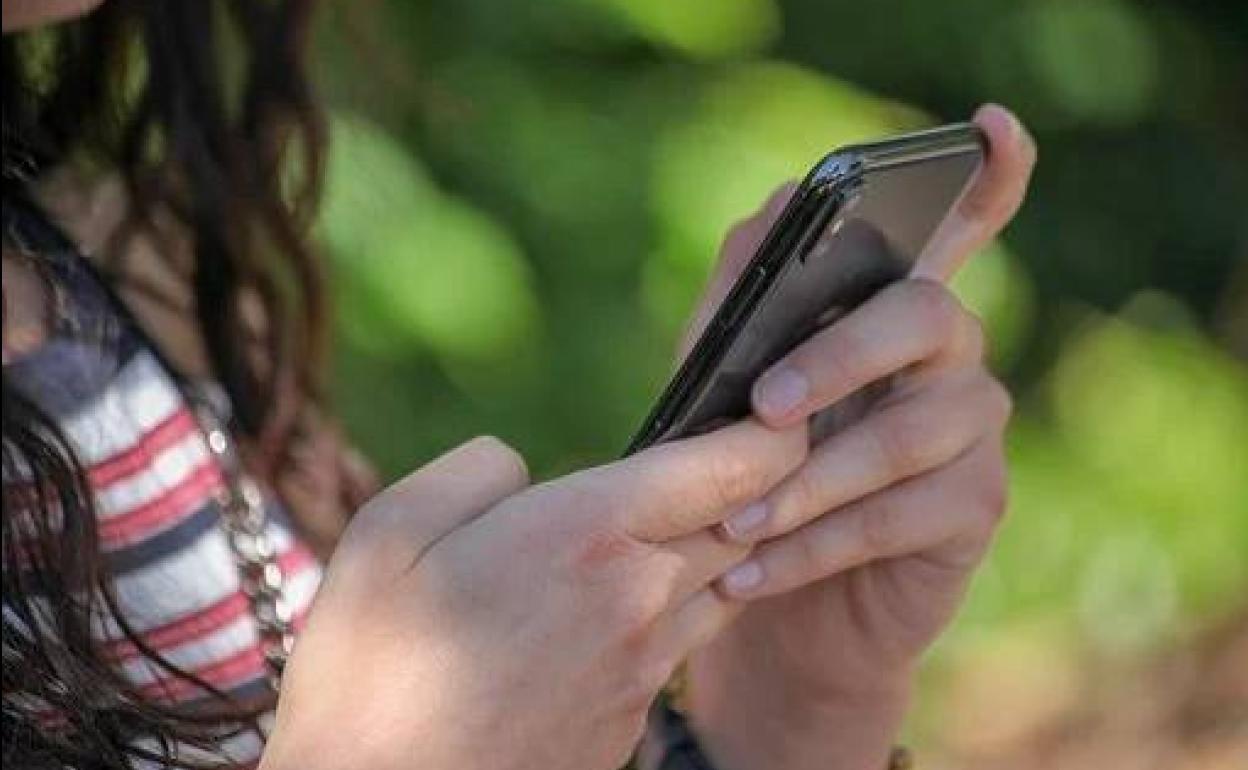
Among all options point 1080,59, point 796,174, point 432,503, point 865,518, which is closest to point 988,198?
point 865,518

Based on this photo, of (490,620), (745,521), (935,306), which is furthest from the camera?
(935,306)

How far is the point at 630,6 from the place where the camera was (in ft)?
7.23

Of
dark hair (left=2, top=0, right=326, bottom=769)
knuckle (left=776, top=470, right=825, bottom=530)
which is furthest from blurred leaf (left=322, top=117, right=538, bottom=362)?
knuckle (left=776, top=470, right=825, bottom=530)

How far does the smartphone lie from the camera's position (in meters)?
1.03

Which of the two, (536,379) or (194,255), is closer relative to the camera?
(194,255)

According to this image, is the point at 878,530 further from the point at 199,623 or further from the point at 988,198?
the point at 199,623

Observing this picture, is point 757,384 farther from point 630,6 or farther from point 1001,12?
point 1001,12

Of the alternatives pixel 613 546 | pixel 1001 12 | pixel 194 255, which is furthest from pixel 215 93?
pixel 1001 12

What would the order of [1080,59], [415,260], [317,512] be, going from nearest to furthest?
[317,512]
[415,260]
[1080,59]

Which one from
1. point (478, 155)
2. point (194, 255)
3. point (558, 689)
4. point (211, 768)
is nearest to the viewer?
point (558, 689)

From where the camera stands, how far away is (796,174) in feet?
7.03

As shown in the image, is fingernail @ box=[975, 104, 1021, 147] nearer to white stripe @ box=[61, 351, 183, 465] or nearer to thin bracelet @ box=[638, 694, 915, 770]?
thin bracelet @ box=[638, 694, 915, 770]

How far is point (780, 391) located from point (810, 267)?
5cm

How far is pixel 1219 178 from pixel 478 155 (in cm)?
92
